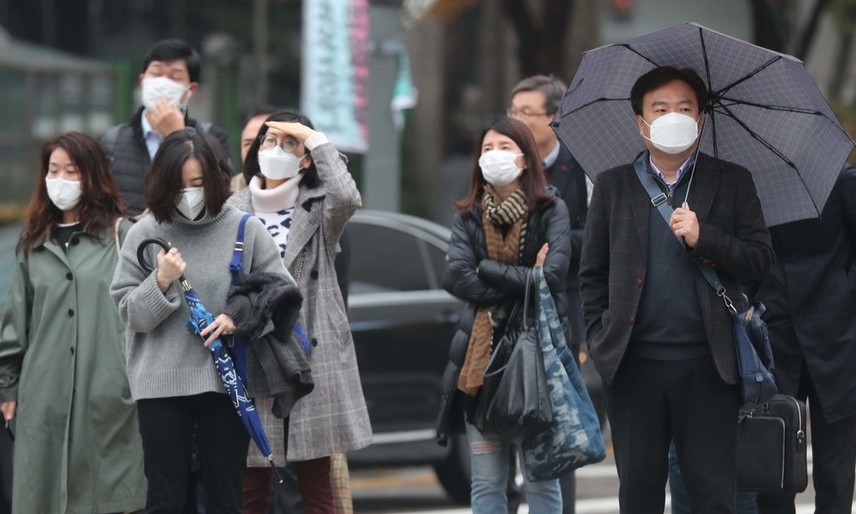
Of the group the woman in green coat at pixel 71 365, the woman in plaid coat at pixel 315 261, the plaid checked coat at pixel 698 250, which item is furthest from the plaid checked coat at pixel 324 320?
the plaid checked coat at pixel 698 250

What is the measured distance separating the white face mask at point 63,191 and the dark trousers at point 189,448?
1.05 m

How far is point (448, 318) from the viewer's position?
29.0ft

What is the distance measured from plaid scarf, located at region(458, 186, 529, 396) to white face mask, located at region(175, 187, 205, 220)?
1.25 m

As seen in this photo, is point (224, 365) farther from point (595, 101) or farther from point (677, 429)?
point (595, 101)

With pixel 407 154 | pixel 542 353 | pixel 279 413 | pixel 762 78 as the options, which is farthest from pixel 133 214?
pixel 407 154

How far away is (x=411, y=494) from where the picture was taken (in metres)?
9.45

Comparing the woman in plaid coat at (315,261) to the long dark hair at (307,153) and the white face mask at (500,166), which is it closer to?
the long dark hair at (307,153)

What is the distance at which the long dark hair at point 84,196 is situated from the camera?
6.12 metres

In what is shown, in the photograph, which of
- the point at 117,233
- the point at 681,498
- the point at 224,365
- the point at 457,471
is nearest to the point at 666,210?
the point at 681,498

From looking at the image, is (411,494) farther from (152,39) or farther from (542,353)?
(152,39)

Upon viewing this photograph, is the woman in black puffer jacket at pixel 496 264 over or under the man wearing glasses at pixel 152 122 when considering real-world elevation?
under

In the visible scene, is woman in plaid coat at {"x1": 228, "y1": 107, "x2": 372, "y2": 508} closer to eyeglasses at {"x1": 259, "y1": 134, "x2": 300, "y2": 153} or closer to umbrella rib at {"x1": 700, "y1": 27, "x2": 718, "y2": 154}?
eyeglasses at {"x1": 259, "y1": 134, "x2": 300, "y2": 153}

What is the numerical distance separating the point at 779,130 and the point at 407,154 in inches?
576

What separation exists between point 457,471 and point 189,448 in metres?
3.62
